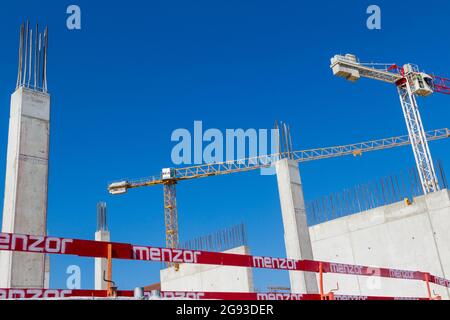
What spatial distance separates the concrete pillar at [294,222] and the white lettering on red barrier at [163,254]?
456 inches

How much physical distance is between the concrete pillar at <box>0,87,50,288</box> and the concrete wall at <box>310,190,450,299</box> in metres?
14.2

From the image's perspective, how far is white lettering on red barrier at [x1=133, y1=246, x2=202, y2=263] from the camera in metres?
5.84

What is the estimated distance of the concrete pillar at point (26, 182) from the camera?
9.80 m

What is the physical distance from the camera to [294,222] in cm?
1795

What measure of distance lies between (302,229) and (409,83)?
99.4 feet

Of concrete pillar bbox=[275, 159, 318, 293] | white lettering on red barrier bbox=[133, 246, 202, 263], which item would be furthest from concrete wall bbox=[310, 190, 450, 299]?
white lettering on red barrier bbox=[133, 246, 202, 263]

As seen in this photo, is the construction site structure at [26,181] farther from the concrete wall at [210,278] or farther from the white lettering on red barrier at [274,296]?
the concrete wall at [210,278]

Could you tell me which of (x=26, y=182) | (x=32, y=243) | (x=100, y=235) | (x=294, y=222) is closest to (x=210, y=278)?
(x=100, y=235)

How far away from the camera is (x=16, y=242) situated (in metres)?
4.80

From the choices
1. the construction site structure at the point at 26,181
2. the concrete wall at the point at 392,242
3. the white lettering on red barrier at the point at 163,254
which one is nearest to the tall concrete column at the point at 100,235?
the concrete wall at the point at 392,242
